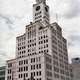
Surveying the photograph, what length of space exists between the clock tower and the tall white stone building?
1.38 m

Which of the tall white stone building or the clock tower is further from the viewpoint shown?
the clock tower

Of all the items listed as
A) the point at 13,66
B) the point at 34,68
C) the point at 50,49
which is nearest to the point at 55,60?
the point at 50,49

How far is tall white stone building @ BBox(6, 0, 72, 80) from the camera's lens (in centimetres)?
11831

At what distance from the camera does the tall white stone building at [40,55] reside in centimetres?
11831

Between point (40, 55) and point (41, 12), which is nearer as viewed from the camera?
point (40, 55)

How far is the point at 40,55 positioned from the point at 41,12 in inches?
2021

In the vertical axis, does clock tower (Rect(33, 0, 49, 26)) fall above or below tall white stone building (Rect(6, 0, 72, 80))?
above

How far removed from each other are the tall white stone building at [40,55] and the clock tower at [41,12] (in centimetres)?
138

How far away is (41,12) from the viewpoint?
157 m

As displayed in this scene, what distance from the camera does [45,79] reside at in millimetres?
113000

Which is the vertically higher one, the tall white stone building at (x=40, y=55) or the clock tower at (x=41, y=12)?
the clock tower at (x=41, y=12)

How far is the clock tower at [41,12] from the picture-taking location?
154625 millimetres

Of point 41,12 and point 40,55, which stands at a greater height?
point 41,12

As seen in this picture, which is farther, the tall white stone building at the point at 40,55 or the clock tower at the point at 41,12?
the clock tower at the point at 41,12
